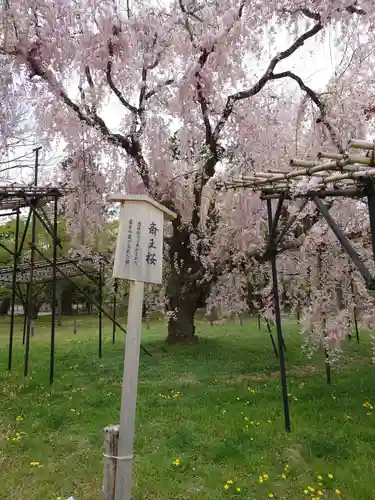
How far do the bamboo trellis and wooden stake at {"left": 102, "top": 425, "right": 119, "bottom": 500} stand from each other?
2.74m

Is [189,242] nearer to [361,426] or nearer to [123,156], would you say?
[123,156]

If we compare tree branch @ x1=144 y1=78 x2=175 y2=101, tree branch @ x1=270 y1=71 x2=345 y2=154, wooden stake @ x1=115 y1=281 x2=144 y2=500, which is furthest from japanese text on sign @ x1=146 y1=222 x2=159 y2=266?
tree branch @ x1=144 y1=78 x2=175 y2=101

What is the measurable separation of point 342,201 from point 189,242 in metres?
4.59

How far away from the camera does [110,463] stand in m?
2.82

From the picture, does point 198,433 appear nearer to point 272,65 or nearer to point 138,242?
point 138,242

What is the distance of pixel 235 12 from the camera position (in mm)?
7996

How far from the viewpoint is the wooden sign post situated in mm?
2820

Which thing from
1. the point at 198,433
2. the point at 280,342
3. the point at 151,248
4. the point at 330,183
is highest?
the point at 330,183

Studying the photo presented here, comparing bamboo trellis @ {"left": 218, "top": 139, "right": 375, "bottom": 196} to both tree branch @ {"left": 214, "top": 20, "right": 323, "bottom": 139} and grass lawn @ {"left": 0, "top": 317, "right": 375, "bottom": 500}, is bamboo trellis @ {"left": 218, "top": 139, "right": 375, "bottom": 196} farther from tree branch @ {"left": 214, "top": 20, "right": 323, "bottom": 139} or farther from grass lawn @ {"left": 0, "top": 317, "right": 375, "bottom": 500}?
tree branch @ {"left": 214, "top": 20, "right": 323, "bottom": 139}

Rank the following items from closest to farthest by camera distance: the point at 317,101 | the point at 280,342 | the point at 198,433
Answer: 1. the point at 198,433
2. the point at 280,342
3. the point at 317,101

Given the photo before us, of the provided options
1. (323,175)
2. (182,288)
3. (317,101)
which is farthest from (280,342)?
(182,288)

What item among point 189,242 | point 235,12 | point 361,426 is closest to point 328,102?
point 235,12

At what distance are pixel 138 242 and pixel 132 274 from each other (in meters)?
0.27

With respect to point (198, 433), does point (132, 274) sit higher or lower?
higher
